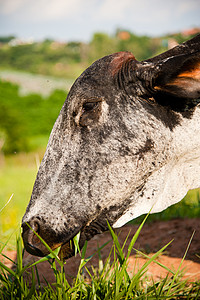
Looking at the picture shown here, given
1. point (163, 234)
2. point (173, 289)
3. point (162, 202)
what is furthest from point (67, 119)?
point (163, 234)

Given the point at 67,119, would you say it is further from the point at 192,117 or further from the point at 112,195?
the point at 192,117

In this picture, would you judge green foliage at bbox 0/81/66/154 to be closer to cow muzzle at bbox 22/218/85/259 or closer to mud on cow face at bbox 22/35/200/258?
mud on cow face at bbox 22/35/200/258

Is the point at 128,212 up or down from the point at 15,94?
down

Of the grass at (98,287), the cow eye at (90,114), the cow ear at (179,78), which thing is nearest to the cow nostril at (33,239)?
the grass at (98,287)

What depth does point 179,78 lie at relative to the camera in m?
2.58

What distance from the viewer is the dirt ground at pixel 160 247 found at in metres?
3.50

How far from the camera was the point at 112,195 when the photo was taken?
270 cm

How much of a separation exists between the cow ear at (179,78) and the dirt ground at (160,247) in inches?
48.9

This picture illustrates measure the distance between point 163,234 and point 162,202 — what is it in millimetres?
1612

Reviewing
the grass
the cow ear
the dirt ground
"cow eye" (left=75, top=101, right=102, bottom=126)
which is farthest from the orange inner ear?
the dirt ground

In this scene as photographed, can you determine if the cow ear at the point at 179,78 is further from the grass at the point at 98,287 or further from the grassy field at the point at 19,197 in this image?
the grassy field at the point at 19,197

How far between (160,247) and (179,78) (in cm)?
231

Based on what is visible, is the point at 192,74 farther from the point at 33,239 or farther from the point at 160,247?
the point at 160,247

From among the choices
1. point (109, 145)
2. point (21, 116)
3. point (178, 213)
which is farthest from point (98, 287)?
point (21, 116)
